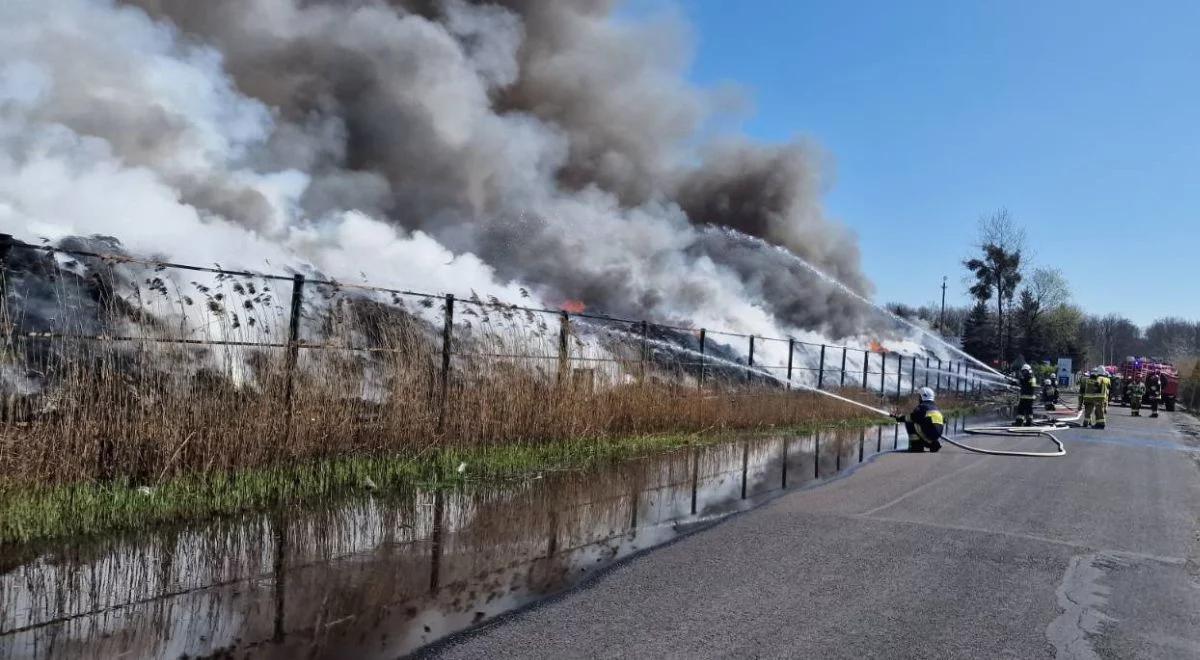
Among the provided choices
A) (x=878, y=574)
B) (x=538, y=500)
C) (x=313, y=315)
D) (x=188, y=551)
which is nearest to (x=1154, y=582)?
(x=878, y=574)

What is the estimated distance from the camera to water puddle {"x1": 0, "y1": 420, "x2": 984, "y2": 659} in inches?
127

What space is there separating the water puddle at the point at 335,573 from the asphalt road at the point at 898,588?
1.15ft

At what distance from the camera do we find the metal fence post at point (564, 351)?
9133 mm

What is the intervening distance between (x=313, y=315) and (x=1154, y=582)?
6687 mm

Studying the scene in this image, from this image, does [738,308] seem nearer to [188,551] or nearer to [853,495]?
[853,495]

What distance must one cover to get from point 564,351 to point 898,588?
559cm

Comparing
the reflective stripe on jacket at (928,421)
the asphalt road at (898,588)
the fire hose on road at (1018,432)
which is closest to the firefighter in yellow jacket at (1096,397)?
the fire hose on road at (1018,432)

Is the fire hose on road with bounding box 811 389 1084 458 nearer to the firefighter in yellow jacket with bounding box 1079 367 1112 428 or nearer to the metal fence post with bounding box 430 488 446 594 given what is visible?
the firefighter in yellow jacket with bounding box 1079 367 1112 428

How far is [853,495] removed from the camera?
6.79m

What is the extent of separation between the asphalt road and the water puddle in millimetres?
352

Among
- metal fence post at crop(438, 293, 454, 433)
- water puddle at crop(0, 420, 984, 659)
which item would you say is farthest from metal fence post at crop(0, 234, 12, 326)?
metal fence post at crop(438, 293, 454, 433)

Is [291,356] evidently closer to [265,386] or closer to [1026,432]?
[265,386]

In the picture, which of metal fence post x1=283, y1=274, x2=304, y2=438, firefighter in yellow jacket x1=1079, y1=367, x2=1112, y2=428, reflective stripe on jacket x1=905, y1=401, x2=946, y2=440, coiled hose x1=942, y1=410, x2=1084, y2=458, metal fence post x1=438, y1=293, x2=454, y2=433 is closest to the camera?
metal fence post x1=283, y1=274, x2=304, y2=438

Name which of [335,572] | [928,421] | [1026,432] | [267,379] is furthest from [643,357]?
[1026,432]
